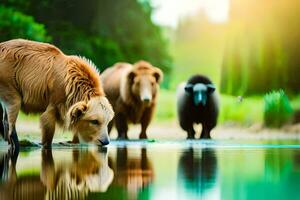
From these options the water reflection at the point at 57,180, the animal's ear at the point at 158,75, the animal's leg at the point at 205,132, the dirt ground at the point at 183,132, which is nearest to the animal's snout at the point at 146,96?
the animal's ear at the point at 158,75

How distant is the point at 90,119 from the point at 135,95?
2.02 m

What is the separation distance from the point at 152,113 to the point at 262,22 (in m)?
2.21

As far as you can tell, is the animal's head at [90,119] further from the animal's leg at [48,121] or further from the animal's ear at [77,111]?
the animal's leg at [48,121]

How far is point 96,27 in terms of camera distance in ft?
27.1

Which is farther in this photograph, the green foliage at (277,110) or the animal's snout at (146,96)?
the green foliage at (277,110)

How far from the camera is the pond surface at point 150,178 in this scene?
277 centimetres

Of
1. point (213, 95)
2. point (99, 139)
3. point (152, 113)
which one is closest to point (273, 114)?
point (213, 95)

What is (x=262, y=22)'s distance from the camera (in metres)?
8.66

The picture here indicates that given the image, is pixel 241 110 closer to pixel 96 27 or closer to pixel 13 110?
pixel 96 27

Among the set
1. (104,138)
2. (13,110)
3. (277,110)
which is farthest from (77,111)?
(277,110)

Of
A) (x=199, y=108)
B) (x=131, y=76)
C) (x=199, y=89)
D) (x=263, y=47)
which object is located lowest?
(x=199, y=108)

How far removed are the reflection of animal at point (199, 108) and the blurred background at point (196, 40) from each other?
29 centimetres

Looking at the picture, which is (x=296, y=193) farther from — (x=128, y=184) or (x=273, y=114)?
(x=273, y=114)

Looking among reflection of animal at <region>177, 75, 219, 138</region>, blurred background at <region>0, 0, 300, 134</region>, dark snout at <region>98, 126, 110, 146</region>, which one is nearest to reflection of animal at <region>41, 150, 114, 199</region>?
dark snout at <region>98, 126, 110, 146</region>
